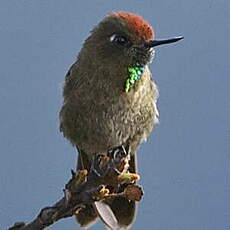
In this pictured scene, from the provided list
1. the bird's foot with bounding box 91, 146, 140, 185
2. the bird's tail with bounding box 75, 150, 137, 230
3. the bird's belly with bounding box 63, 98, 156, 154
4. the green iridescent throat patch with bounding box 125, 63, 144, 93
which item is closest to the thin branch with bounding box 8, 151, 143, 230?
the bird's foot with bounding box 91, 146, 140, 185

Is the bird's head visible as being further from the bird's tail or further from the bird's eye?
the bird's tail

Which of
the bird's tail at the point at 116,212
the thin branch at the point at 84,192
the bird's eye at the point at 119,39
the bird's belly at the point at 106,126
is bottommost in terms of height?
the thin branch at the point at 84,192

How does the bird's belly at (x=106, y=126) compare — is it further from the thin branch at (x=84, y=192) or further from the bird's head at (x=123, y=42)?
the thin branch at (x=84, y=192)

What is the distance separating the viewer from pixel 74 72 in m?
1.48

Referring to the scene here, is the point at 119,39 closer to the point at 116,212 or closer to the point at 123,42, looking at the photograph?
the point at 123,42

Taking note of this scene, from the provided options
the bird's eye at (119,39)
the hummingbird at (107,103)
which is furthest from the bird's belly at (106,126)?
the bird's eye at (119,39)

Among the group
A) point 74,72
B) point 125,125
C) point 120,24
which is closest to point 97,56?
point 74,72

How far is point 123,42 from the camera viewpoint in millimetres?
1214

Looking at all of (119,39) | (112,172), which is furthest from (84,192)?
(119,39)

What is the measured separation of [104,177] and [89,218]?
514mm

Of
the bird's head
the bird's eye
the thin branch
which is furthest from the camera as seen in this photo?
the bird's eye

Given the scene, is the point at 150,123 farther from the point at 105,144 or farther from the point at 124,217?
the point at 124,217

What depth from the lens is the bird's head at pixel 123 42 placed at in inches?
38.8

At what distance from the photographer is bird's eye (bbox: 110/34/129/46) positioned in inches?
46.0
